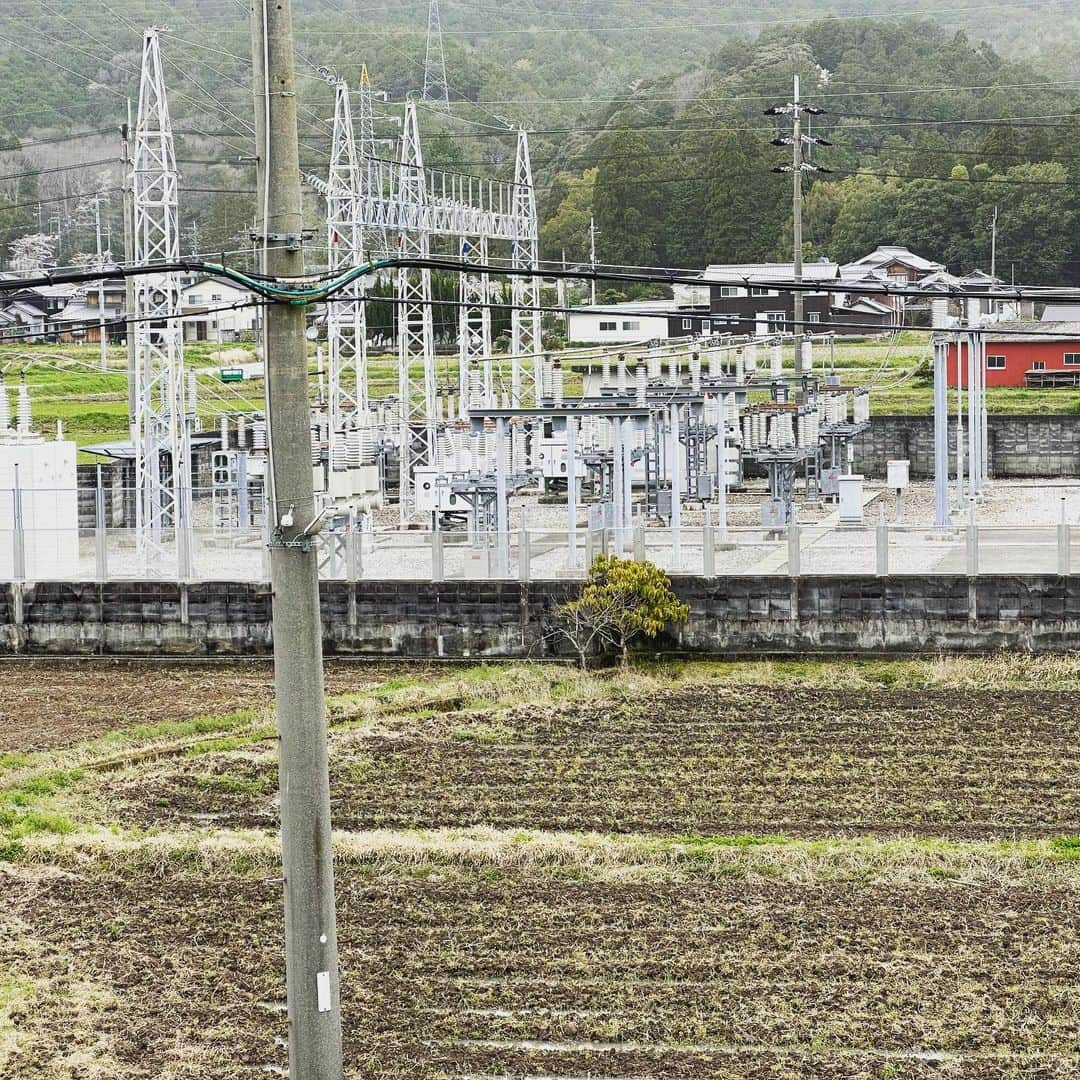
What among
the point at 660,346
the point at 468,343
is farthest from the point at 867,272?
the point at 468,343

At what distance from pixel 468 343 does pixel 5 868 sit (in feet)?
81.8

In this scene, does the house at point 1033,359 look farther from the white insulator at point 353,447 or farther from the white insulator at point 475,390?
the white insulator at point 353,447

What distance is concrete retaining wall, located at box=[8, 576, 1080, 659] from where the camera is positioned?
20.5 metres

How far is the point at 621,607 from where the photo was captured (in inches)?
798

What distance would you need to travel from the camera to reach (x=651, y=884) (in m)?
11.4

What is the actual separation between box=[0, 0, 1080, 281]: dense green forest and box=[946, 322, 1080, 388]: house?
48.1 feet

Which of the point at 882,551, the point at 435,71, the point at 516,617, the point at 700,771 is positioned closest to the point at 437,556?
the point at 516,617

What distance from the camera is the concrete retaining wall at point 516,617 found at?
20516 millimetres

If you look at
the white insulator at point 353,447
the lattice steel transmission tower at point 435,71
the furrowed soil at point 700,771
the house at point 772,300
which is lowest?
the furrowed soil at point 700,771

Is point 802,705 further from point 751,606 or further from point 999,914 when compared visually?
point 999,914

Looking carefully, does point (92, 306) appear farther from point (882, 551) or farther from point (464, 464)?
point (882, 551)

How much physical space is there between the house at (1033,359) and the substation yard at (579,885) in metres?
30.7

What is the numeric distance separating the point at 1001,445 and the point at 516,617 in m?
20.0

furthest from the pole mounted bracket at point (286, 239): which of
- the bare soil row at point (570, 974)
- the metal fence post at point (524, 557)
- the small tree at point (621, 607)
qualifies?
the metal fence post at point (524, 557)
